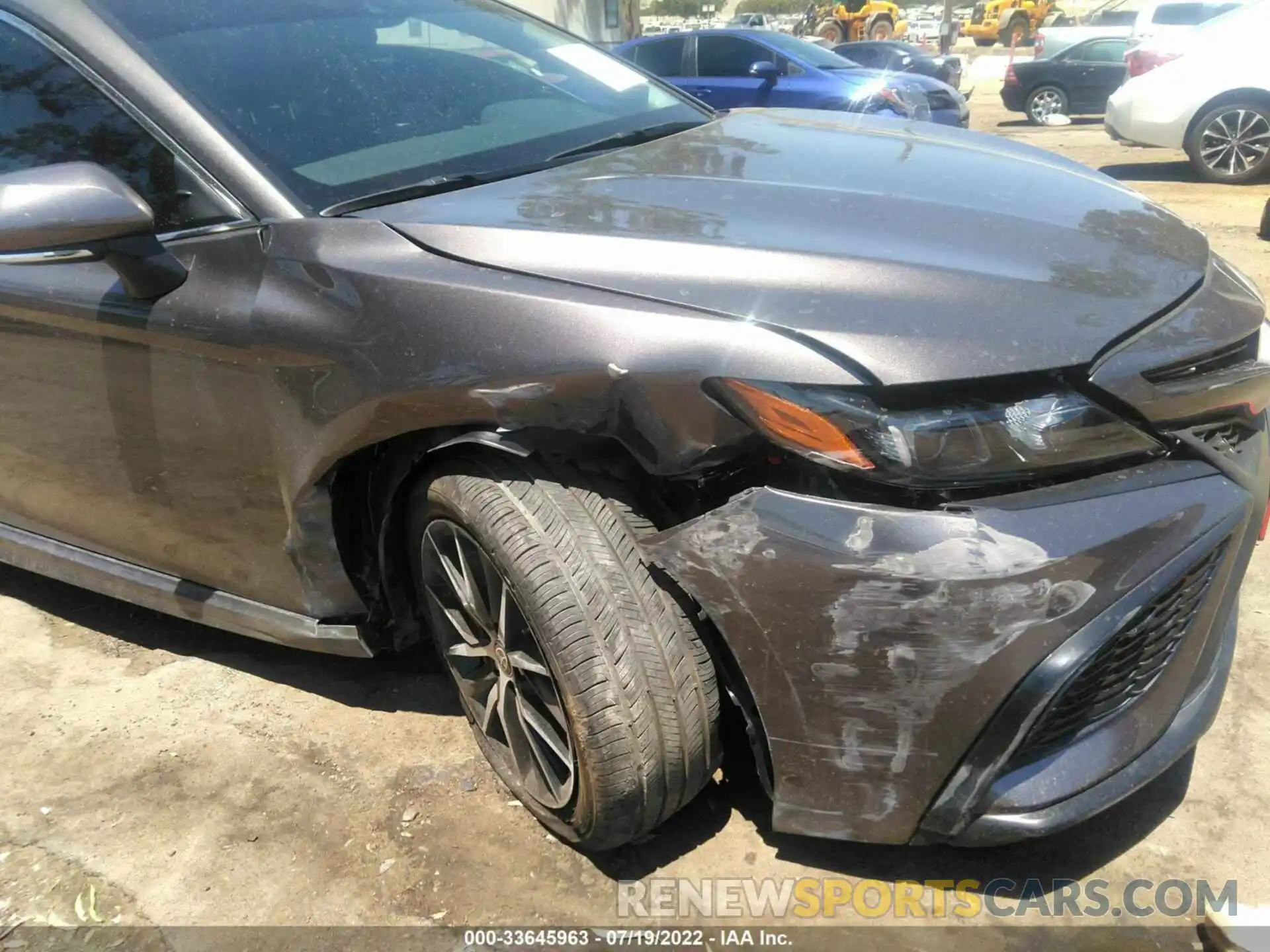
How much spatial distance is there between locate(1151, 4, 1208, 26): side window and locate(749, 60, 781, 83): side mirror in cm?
1025

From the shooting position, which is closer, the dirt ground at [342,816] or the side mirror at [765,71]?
the dirt ground at [342,816]

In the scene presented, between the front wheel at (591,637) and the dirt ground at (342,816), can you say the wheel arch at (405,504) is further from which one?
the dirt ground at (342,816)

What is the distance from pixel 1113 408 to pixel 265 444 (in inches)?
62.3

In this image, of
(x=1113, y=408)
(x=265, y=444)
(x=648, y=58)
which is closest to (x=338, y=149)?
(x=265, y=444)

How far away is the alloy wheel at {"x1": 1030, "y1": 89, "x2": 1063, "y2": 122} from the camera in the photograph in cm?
1443

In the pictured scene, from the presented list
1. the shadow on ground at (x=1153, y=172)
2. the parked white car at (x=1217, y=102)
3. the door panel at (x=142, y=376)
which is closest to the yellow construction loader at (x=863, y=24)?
the shadow on ground at (x=1153, y=172)

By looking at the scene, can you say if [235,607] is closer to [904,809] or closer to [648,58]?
[904,809]

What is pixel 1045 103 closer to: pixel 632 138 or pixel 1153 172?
pixel 1153 172

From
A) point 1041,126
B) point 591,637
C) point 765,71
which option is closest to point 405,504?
point 591,637

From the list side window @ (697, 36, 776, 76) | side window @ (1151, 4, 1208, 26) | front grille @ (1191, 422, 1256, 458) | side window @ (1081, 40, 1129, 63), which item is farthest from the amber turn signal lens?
side window @ (1151, 4, 1208, 26)

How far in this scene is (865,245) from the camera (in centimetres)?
173

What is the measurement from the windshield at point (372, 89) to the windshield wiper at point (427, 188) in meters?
0.02

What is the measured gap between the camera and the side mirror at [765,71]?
7509mm

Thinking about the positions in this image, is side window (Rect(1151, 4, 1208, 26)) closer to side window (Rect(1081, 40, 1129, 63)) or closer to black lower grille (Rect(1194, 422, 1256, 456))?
side window (Rect(1081, 40, 1129, 63))
